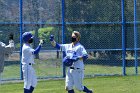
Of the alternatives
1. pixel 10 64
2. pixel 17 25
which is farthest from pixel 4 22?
pixel 10 64

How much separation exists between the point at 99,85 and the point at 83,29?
16.1 feet

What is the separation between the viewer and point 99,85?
17031mm

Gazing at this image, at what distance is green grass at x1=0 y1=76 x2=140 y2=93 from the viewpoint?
15609 mm

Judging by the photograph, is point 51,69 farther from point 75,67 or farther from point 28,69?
point 28,69

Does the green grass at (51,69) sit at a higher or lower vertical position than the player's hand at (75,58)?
lower

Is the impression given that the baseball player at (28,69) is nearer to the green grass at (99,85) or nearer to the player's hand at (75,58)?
the player's hand at (75,58)

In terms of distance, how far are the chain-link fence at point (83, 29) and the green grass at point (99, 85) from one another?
1669 millimetres

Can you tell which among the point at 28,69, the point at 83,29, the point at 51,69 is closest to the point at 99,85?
the point at 51,69

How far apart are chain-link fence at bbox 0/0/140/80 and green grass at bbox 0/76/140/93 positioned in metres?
1.67

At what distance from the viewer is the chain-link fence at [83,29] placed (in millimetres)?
20438

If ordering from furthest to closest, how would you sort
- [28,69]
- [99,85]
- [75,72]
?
1. [99,85]
2. [75,72]
3. [28,69]

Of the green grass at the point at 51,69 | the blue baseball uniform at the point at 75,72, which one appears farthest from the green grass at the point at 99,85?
the blue baseball uniform at the point at 75,72

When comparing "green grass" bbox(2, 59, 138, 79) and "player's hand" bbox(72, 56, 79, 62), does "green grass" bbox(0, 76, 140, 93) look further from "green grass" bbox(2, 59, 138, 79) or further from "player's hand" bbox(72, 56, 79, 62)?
"player's hand" bbox(72, 56, 79, 62)

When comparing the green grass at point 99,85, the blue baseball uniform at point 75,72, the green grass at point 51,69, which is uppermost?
the blue baseball uniform at point 75,72
